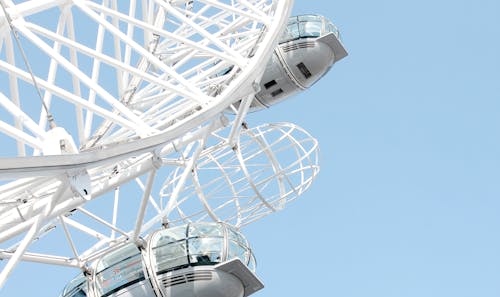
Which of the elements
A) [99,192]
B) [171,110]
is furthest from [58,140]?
[171,110]

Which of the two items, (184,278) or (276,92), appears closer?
(184,278)

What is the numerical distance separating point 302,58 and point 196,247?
1221cm

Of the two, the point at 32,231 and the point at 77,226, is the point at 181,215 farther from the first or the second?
the point at 32,231

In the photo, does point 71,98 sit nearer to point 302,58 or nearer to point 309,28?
point 302,58

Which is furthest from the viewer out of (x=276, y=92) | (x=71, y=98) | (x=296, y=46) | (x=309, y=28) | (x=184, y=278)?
(x=276, y=92)

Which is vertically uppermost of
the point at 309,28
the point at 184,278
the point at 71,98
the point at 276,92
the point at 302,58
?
the point at 71,98

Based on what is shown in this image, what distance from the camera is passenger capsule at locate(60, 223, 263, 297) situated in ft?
105

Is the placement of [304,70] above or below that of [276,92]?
above

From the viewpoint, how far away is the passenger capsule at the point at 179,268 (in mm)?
32125

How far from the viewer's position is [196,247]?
108 feet

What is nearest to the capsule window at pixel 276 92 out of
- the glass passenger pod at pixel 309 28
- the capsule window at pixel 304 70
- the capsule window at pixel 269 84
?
the capsule window at pixel 269 84

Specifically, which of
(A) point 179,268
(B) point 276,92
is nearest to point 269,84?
(B) point 276,92

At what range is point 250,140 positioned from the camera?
1657 inches

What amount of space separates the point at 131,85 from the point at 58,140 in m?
9.02
